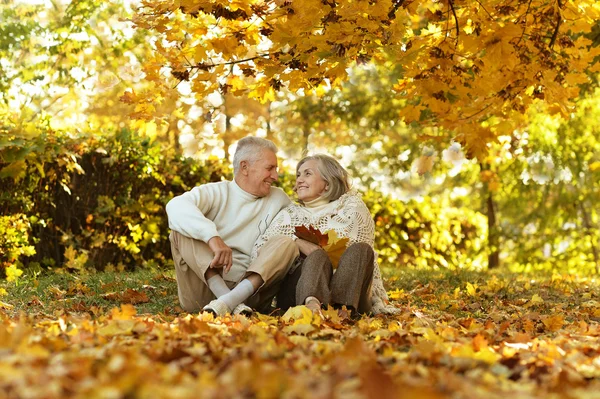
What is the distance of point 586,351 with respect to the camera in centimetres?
289

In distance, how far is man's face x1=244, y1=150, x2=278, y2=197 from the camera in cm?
475

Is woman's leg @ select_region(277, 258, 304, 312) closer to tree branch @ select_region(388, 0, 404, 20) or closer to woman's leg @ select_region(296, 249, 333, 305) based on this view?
Result: woman's leg @ select_region(296, 249, 333, 305)

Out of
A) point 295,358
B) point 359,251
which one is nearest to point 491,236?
point 359,251

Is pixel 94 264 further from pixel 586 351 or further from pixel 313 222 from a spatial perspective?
pixel 586 351

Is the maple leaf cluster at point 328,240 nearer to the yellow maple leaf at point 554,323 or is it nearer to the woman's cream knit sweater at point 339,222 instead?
the woman's cream knit sweater at point 339,222

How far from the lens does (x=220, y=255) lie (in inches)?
164

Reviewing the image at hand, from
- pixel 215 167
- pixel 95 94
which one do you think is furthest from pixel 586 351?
pixel 95 94

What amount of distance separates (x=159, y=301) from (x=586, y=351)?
316 centimetres

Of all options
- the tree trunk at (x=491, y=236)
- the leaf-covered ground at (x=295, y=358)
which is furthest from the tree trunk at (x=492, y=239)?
the leaf-covered ground at (x=295, y=358)

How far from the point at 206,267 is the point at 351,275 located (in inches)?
34.1

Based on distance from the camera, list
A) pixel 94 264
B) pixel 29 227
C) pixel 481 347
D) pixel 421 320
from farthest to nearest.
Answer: pixel 94 264, pixel 29 227, pixel 421 320, pixel 481 347

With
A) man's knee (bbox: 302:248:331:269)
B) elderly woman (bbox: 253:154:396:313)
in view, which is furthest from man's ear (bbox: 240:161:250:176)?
man's knee (bbox: 302:248:331:269)

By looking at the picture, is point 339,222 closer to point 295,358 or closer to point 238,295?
point 238,295

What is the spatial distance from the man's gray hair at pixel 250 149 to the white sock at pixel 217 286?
2.83ft
